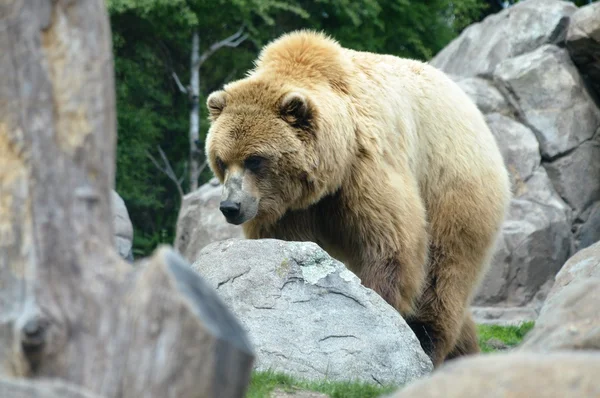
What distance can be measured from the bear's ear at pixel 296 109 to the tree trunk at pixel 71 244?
3.60 m

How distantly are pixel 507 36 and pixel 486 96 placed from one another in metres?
1.21

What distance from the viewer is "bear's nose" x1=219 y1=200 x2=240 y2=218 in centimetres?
663

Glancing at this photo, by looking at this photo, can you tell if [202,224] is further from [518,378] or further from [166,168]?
[518,378]

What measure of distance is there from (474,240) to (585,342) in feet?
12.4

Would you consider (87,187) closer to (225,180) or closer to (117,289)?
(117,289)

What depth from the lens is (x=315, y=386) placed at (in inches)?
200

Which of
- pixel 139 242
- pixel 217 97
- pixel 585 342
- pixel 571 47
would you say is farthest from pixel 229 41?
pixel 585 342

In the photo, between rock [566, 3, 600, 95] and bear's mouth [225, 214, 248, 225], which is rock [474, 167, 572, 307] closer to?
rock [566, 3, 600, 95]

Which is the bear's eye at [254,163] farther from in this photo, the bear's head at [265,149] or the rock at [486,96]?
the rock at [486,96]

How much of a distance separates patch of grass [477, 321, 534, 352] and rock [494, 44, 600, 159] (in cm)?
287

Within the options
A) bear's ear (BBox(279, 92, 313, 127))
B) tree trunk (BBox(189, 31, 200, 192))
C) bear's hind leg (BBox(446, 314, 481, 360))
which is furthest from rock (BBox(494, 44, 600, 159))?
bear's ear (BBox(279, 92, 313, 127))

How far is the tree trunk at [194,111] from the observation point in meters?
14.4

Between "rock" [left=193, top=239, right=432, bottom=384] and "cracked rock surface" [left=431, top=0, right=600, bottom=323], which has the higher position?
"rock" [left=193, top=239, right=432, bottom=384]

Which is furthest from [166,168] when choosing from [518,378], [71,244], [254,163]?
[518,378]
